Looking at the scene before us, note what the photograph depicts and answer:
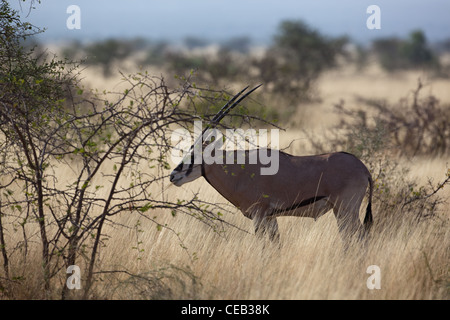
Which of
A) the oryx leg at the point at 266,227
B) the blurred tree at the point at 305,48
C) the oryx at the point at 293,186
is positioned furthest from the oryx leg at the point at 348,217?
the blurred tree at the point at 305,48

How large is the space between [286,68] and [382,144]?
10952 millimetres

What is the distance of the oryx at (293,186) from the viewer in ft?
17.8

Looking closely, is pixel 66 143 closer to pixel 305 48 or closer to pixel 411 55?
pixel 305 48

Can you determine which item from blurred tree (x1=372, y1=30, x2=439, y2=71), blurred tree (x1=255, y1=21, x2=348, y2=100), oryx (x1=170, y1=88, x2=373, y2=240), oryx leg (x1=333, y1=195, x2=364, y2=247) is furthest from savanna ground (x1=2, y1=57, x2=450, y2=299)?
blurred tree (x1=372, y1=30, x2=439, y2=71)

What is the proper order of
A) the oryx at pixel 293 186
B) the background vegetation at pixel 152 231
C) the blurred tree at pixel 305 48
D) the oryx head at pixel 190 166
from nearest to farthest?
the background vegetation at pixel 152 231, the oryx head at pixel 190 166, the oryx at pixel 293 186, the blurred tree at pixel 305 48

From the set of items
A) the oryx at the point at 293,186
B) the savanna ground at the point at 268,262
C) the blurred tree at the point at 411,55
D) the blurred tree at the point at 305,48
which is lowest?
the savanna ground at the point at 268,262

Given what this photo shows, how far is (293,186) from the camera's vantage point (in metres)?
5.44

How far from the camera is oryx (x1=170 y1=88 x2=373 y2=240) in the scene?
542cm

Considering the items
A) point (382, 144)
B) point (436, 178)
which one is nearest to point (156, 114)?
point (382, 144)

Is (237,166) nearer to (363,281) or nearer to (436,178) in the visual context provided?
(363,281)

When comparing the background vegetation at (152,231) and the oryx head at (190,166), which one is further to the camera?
the oryx head at (190,166)

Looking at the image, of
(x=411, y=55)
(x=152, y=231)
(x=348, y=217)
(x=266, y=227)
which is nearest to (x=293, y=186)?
(x=266, y=227)

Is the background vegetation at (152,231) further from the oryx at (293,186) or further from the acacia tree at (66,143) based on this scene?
the oryx at (293,186)

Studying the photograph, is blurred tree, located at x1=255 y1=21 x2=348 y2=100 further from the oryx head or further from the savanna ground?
the oryx head
